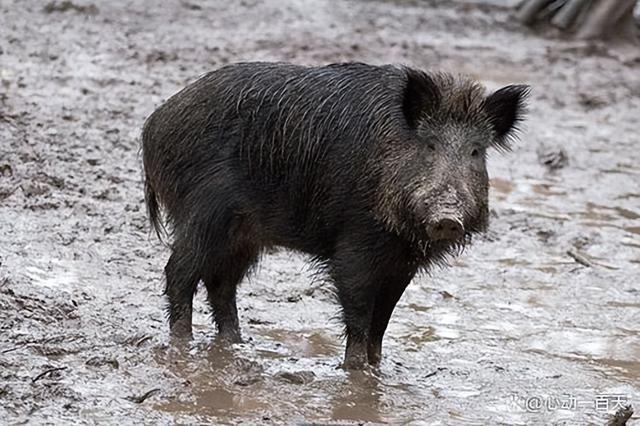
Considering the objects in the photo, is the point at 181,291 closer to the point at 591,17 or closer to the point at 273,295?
the point at 273,295

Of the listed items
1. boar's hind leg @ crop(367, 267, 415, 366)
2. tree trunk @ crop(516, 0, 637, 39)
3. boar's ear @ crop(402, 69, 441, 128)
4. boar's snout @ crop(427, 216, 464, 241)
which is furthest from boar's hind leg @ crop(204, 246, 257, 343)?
tree trunk @ crop(516, 0, 637, 39)

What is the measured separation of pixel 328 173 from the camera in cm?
548

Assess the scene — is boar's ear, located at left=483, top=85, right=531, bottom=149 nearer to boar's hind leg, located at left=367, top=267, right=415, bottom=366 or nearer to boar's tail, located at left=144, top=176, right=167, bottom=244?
boar's hind leg, located at left=367, top=267, right=415, bottom=366

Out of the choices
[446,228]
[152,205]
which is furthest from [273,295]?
[446,228]

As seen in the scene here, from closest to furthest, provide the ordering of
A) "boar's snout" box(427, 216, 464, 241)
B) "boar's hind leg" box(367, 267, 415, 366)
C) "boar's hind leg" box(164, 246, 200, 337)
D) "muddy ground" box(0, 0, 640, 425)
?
"boar's snout" box(427, 216, 464, 241)
"muddy ground" box(0, 0, 640, 425)
"boar's hind leg" box(367, 267, 415, 366)
"boar's hind leg" box(164, 246, 200, 337)

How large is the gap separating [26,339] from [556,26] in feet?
43.7

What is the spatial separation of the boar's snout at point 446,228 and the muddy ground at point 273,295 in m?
0.73

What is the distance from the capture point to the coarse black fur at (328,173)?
5.24 m

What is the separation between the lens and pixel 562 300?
23.2 feet

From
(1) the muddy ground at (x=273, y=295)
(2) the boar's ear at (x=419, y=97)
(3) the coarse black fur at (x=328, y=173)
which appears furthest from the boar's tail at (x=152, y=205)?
(2) the boar's ear at (x=419, y=97)

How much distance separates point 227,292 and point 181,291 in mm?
231

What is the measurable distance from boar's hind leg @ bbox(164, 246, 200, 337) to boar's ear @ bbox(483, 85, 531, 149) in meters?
1.50

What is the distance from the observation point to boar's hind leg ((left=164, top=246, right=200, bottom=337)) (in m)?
5.81

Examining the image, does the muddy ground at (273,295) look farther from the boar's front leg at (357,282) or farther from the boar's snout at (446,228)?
the boar's snout at (446,228)
